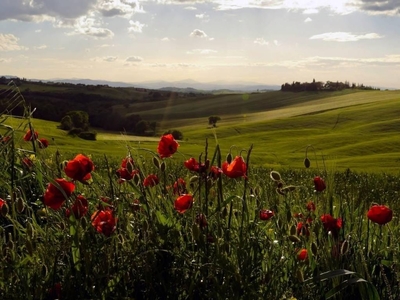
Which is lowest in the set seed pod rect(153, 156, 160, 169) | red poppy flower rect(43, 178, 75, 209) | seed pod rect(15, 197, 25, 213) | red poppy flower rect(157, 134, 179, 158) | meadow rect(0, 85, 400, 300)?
meadow rect(0, 85, 400, 300)

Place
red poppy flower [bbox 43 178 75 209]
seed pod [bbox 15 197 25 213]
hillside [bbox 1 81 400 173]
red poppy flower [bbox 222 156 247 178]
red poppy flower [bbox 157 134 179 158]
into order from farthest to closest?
1. hillside [bbox 1 81 400 173]
2. red poppy flower [bbox 157 134 179 158]
3. red poppy flower [bbox 222 156 247 178]
4. seed pod [bbox 15 197 25 213]
5. red poppy flower [bbox 43 178 75 209]

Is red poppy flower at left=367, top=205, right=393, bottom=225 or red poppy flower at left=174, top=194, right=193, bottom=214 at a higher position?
red poppy flower at left=174, top=194, right=193, bottom=214

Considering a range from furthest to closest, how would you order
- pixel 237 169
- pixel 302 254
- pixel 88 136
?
1. pixel 88 136
2. pixel 237 169
3. pixel 302 254

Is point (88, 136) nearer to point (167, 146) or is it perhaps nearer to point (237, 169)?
point (167, 146)

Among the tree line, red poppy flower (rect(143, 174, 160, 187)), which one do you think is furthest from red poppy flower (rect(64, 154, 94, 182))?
the tree line

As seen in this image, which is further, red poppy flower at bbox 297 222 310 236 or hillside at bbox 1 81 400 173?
hillside at bbox 1 81 400 173

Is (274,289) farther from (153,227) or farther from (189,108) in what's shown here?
(189,108)

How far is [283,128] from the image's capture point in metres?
54.3

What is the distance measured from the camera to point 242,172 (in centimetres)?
267

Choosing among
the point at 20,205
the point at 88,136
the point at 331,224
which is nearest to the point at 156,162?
the point at 20,205

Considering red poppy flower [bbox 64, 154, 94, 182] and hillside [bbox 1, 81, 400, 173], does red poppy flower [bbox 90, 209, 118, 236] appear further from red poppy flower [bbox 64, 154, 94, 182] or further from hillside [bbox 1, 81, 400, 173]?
hillside [bbox 1, 81, 400, 173]

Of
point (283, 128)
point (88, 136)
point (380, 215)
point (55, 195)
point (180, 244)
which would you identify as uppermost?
point (55, 195)

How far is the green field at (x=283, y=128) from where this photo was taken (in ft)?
101

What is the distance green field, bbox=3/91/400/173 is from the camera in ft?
101
